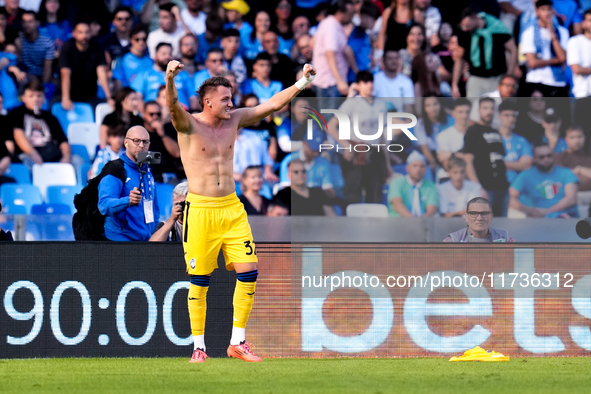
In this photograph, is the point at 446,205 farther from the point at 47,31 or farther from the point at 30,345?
the point at 47,31

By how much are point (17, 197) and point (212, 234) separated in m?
6.08

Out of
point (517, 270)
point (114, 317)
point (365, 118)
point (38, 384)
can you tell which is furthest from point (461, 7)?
point (38, 384)

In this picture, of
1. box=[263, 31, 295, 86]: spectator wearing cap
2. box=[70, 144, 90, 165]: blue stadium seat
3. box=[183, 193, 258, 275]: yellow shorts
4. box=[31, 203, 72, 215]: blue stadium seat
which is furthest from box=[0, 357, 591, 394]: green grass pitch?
box=[263, 31, 295, 86]: spectator wearing cap

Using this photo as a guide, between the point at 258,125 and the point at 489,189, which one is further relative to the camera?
the point at 258,125

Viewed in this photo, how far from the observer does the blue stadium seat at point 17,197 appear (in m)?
11.5

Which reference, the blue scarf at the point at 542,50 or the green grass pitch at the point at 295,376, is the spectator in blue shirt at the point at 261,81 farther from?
the green grass pitch at the point at 295,376

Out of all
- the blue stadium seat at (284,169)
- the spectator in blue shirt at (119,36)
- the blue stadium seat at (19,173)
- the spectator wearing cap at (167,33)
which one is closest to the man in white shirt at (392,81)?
the blue stadium seat at (284,169)

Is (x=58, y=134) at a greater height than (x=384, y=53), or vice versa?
(x=384, y=53)

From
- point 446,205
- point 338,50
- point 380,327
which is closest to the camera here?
point 380,327

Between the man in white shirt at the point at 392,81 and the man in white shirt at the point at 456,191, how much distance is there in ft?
15.5

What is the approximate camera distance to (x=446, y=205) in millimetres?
7773

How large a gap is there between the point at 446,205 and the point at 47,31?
7773 mm

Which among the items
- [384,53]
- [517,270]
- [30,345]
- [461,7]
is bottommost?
[30,345]

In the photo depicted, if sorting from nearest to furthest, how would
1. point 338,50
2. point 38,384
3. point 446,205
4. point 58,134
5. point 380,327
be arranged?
point 38,384
point 380,327
point 446,205
point 58,134
point 338,50
